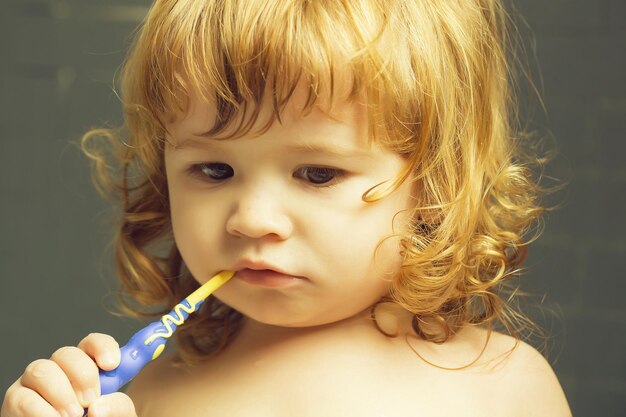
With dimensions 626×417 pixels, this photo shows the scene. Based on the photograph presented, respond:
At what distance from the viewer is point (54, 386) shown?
2.90ft

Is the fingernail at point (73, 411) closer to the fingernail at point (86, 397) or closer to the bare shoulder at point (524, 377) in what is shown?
the fingernail at point (86, 397)

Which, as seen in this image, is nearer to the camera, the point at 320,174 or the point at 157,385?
the point at 320,174

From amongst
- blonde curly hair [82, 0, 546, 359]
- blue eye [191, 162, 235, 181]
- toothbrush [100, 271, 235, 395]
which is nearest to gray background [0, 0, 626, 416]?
blonde curly hair [82, 0, 546, 359]

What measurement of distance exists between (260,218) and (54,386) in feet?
0.75

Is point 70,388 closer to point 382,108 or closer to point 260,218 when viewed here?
point 260,218

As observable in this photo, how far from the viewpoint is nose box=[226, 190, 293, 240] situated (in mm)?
922

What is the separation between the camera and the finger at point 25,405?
0.87 meters

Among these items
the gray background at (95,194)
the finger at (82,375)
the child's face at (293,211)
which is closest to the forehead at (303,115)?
the child's face at (293,211)

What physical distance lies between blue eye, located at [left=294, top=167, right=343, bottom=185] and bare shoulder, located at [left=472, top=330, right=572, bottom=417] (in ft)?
0.87

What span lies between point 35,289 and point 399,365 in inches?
41.5

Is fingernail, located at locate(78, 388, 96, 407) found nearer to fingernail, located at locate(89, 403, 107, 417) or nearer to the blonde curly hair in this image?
fingernail, located at locate(89, 403, 107, 417)

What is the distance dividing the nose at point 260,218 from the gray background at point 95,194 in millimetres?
842

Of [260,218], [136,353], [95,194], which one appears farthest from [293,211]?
[95,194]

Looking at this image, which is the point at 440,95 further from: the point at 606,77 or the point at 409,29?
the point at 606,77
